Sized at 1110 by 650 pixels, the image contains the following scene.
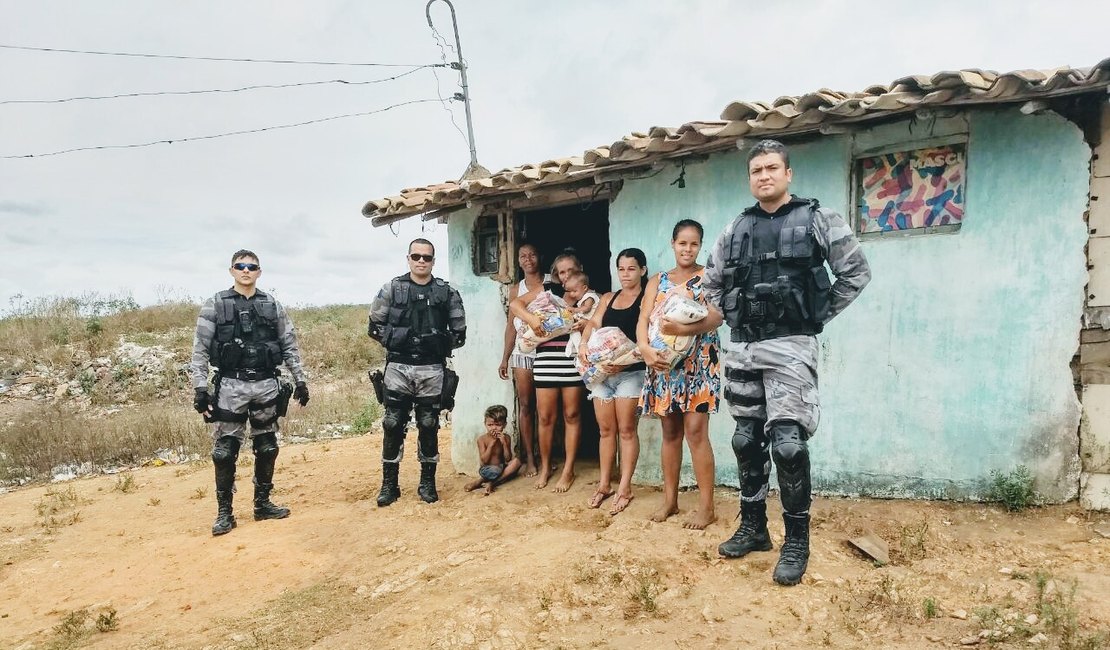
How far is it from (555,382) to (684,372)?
1.60m

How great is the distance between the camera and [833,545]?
3.67 metres

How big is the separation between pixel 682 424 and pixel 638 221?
6.18 feet

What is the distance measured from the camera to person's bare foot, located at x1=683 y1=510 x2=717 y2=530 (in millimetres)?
4152

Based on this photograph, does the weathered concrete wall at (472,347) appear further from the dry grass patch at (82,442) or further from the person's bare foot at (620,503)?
the dry grass patch at (82,442)

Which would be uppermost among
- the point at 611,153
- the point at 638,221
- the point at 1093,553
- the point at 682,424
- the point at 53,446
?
the point at 611,153

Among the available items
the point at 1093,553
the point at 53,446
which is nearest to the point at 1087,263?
the point at 1093,553

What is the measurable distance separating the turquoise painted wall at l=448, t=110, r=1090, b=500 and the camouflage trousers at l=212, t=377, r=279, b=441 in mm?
3808

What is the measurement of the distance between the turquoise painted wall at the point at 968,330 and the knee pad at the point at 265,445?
3.99 meters

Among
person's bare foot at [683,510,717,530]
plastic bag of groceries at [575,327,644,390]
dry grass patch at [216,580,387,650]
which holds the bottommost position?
dry grass patch at [216,580,387,650]

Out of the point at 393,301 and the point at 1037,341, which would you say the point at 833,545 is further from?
the point at 393,301

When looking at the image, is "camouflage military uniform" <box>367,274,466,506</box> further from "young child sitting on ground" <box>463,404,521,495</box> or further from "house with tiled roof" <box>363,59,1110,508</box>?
"house with tiled roof" <box>363,59,1110,508</box>

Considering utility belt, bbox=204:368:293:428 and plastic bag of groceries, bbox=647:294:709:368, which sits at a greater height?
plastic bag of groceries, bbox=647:294:709:368

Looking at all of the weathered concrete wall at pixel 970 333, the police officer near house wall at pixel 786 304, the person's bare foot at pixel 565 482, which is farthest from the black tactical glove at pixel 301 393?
the weathered concrete wall at pixel 970 333

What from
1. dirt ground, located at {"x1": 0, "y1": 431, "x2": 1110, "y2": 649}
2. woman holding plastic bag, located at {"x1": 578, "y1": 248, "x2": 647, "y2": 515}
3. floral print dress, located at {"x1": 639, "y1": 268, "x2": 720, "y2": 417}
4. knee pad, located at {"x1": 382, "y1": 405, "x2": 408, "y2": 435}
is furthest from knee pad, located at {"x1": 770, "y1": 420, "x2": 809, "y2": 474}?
knee pad, located at {"x1": 382, "y1": 405, "x2": 408, "y2": 435}
